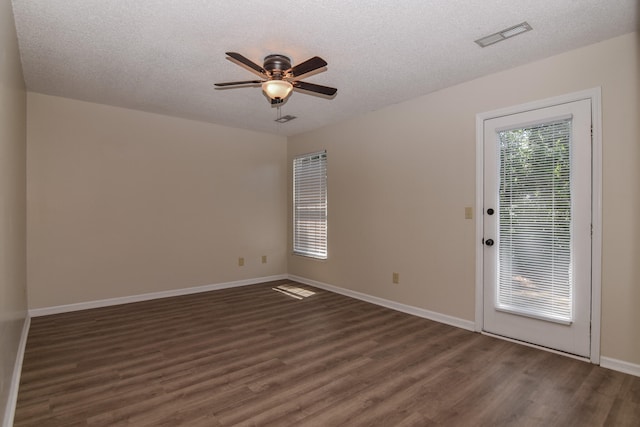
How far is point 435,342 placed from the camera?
321 cm

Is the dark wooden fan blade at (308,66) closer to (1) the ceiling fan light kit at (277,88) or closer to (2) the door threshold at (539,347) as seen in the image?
(1) the ceiling fan light kit at (277,88)

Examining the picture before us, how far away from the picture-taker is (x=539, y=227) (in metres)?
3.07

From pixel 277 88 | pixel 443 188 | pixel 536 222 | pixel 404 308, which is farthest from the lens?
pixel 404 308

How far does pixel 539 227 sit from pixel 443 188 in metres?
1.04

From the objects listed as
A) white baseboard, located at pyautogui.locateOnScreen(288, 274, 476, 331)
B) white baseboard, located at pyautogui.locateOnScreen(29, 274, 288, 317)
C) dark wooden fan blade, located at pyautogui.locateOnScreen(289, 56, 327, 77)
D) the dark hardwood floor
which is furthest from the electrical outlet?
white baseboard, located at pyautogui.locateOnScreen(29, 274, 288, 317)

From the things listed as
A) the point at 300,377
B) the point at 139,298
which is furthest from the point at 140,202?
the point at 300,377

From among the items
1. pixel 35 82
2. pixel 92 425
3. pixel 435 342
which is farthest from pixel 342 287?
pixel 35 82

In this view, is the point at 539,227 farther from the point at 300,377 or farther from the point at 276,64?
the point at 276,64

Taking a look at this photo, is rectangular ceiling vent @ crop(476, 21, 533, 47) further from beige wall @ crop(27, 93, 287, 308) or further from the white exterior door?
beige wall @ crop(27, 93, 287, 308)

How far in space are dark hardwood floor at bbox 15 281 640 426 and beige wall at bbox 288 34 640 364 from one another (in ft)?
1.74

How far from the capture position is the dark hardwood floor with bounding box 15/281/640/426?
81.4 inches

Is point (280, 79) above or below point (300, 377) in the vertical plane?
above

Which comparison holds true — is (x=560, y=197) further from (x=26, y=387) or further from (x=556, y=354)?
(x=26, y=387)

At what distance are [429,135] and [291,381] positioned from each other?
3009mm
